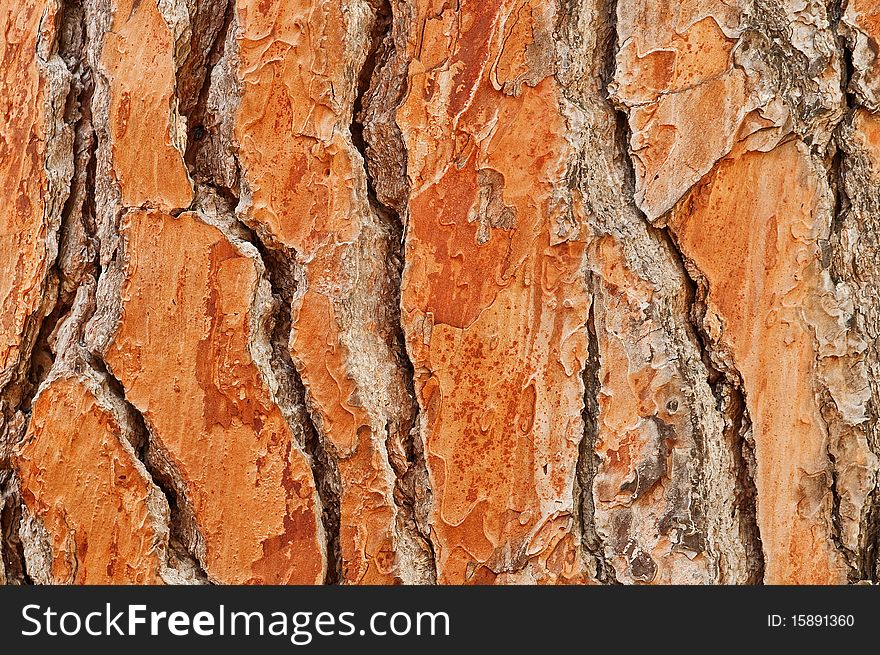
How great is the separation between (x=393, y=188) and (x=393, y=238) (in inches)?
1.8

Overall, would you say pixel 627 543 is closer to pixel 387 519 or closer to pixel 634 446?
pixel 634 446

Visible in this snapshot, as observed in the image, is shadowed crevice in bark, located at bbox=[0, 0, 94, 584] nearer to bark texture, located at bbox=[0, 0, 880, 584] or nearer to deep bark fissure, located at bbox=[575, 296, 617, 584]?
bark texture, located at bbox=[0, 0, 880, 584]

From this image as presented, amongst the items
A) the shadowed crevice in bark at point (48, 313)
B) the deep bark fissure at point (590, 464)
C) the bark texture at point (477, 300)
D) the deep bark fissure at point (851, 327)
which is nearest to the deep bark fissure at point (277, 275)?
the bark texture at point (477, 300)

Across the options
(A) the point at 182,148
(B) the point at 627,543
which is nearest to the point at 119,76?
(A) the point at 182,148

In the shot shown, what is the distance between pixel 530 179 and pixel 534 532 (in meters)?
0.32

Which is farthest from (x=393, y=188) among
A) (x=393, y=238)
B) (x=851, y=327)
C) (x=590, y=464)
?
(x=851, y=327)

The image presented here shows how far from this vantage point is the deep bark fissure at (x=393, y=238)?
622 mm

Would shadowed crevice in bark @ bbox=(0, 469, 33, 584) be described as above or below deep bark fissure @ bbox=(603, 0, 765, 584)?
below

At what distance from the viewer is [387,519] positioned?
24.6 inches

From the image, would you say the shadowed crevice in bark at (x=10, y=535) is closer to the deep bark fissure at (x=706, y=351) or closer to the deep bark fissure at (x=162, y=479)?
the deep bark fissure at (x=162, y=479)

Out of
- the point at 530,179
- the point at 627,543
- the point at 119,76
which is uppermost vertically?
the point at 119,76

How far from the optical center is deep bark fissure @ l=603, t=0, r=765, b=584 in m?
0.62

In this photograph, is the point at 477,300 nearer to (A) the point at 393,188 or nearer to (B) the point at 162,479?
(A) the point at 393,188

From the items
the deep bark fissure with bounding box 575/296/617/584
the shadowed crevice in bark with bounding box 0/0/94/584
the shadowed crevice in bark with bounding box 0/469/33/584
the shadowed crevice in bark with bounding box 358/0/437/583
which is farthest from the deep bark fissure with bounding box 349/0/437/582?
the shadowed crevice in bark with bounding box 0/469/33/584
